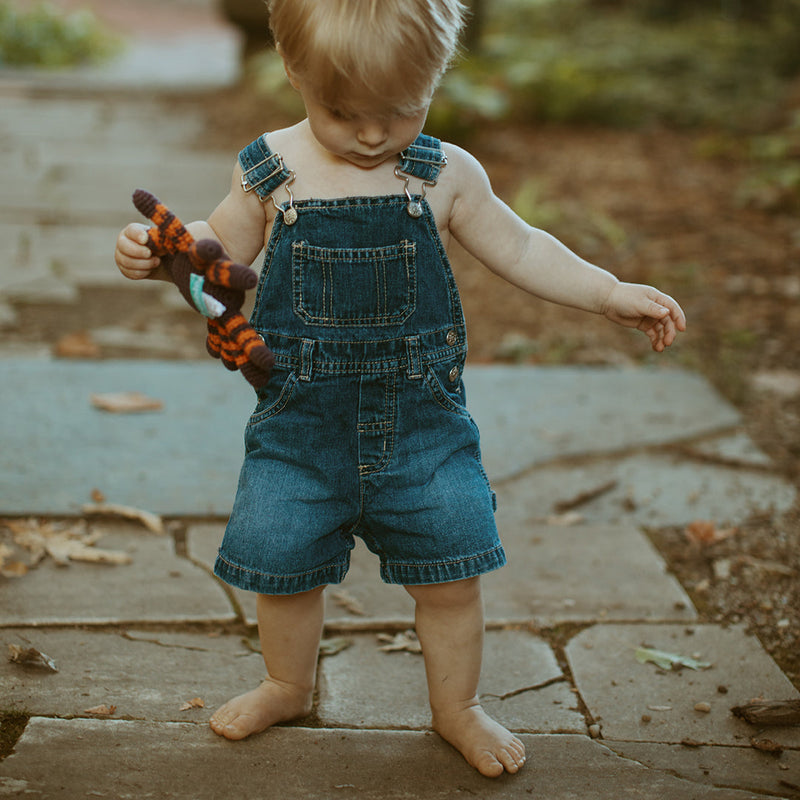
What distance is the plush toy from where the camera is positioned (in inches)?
62.1

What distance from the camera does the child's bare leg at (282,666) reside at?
6.13 ft

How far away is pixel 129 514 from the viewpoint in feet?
8.58

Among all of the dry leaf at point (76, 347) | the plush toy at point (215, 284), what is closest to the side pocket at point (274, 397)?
the plush toy at point (215, 284)

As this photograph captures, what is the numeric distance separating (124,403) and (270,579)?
160 cm

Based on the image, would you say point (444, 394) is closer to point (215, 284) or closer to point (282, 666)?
point (215, 284)

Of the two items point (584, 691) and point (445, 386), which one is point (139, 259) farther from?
point (584, 691)

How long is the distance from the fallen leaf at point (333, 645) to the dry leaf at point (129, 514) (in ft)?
2.03

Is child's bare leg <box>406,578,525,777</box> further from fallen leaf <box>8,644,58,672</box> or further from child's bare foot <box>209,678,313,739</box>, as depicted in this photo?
fallen leaf <box>8,644,58,672</box>

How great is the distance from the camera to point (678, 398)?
353 centimetres

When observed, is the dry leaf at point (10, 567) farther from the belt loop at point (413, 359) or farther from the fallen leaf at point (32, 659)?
the belt loop at point (413, 359)

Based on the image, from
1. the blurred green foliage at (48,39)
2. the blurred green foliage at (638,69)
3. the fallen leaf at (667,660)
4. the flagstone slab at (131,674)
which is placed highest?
the blurred green foliage at (48,39)

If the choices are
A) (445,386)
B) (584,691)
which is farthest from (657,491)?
(445,386)

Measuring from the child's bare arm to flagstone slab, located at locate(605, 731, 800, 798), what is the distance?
0.74 meters

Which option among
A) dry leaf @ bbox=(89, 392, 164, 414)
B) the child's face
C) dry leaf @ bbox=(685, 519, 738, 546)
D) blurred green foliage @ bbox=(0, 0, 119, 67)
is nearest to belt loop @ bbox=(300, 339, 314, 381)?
the child's face
